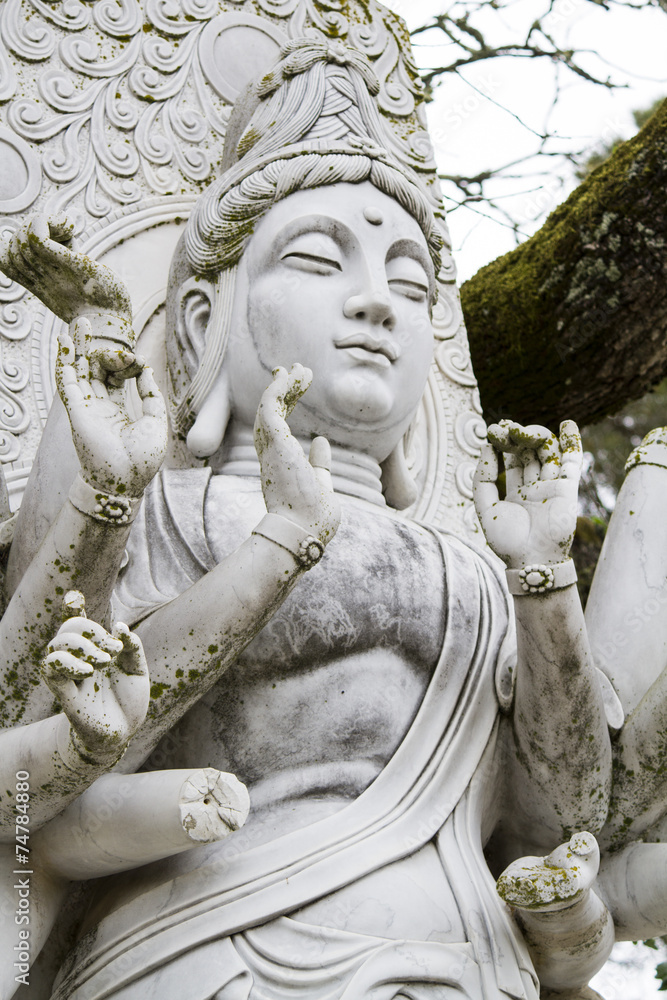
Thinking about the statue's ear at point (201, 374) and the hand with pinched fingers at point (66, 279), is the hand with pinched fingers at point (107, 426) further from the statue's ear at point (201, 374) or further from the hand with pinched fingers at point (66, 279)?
the statue's ear at point (201, 374)

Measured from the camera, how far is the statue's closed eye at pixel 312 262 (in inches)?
129

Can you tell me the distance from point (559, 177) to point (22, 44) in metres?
3.48

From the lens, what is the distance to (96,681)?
87.4 inches

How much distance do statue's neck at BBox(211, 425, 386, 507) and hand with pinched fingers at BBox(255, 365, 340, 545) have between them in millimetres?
540

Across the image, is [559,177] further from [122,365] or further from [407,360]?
[122,365]

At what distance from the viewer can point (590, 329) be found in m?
5.22

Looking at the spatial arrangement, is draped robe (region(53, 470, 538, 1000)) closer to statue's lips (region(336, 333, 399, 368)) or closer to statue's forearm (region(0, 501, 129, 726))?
statue's forearm (region(0, 501, 129, 726))

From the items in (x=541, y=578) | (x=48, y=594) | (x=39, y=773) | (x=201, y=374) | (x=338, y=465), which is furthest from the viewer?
(x=201, y=374)

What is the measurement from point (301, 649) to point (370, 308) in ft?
2.98

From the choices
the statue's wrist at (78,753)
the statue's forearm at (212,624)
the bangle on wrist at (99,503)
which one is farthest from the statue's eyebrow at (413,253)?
the statue's wrist at (78,753)

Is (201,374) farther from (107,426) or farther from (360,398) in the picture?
(107,426)

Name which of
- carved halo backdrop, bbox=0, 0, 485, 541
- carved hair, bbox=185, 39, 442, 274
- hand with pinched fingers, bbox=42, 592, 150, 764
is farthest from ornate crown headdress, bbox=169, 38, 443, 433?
hand with pinched fingers, bbox=42, 592, 150, 764

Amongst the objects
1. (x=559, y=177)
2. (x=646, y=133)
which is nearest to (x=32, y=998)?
(x=646, y=133)

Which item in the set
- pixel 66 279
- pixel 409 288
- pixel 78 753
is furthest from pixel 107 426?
pixel 409 288
